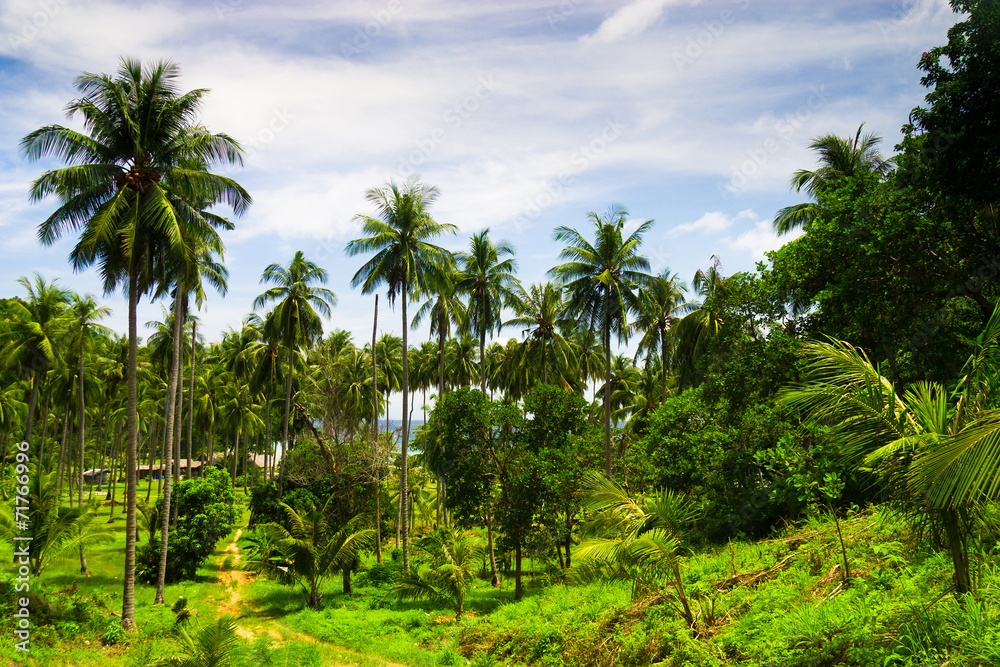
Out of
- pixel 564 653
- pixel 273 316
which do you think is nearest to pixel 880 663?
pixel 564 653

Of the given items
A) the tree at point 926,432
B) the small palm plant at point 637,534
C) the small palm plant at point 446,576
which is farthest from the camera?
the small palm plant at point 446,576

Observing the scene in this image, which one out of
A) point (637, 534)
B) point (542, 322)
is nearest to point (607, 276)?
point (542, 322)

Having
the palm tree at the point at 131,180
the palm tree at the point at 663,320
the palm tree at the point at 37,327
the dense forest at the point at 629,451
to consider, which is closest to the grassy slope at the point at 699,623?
the dense forest at the point at 629,451

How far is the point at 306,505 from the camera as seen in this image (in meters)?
30.0

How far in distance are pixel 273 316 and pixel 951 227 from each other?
106ft

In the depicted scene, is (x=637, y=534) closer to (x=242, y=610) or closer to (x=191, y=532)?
(x=242, y=610)

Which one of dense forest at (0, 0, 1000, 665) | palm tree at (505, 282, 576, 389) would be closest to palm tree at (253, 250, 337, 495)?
dense forest at (0, 0, 1000, 665)

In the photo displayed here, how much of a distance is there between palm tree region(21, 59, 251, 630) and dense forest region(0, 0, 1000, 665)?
0.08 meters

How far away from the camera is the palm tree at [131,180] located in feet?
53.2

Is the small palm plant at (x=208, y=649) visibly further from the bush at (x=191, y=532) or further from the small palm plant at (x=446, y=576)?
the bush at (x=191, y=532)

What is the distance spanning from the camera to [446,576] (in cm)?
2016
